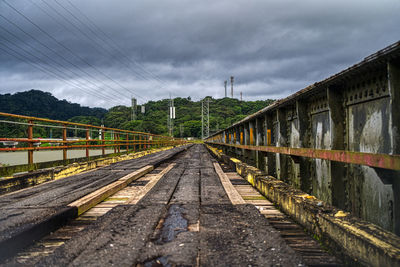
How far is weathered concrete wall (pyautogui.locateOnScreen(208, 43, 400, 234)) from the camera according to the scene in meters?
2.14

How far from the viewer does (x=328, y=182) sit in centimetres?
354

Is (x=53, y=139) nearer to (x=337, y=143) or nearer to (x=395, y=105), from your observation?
(x=337, y=143)

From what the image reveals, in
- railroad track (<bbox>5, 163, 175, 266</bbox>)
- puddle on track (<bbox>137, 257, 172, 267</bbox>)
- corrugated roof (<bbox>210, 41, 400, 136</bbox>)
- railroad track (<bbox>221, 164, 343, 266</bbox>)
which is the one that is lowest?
railroad track (<bbox>221, 164, 343, 266</bbox>)

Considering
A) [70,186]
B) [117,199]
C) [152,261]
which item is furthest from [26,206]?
[152,261]

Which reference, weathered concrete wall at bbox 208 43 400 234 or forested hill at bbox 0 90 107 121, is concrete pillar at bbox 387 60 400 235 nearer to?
weathered concrete wall at bbox 208 43 400 234

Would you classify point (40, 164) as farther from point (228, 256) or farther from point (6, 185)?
point (228, 256)

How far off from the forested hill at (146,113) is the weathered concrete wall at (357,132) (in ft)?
301

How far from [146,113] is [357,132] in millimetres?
124459

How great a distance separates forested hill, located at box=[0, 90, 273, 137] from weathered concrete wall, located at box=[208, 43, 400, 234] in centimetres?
9181

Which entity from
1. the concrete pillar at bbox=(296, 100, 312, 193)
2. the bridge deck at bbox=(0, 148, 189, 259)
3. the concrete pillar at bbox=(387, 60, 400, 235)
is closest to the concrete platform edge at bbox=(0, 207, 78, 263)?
the bridge deck at bbox=(0, 148, 189, 259)

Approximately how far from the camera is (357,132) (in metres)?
2.97

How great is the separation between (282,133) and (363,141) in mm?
2355

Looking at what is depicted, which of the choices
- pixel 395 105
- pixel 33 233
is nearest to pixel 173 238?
pixel 33 233

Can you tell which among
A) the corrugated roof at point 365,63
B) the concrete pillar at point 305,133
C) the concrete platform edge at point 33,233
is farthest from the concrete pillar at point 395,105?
the concrete platform edge at point 33,233
